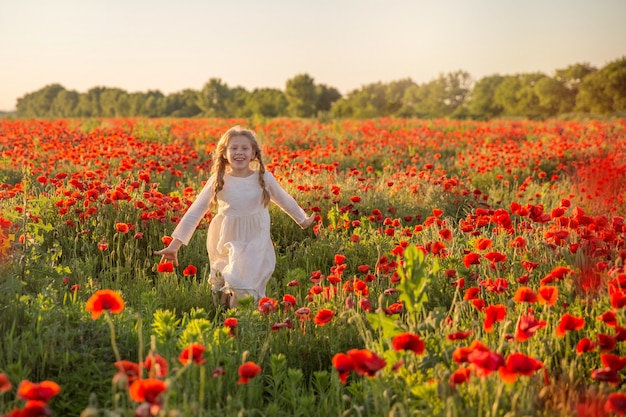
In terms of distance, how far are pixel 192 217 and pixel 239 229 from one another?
0.37 metres

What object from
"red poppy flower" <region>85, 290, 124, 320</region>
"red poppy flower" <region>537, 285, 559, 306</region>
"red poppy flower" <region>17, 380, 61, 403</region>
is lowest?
"red poppy flower" <region>17, 380, 61, 403</region>

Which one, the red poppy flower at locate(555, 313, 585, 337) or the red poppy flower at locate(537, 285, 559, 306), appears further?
the red poppy flower at locate(537, 285, 559, 306)

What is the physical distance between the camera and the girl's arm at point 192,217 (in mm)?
4133

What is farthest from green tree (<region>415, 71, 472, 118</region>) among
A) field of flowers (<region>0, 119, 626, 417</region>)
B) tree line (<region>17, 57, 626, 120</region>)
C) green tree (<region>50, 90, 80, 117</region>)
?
field of flowers (<region>0, 119, 626, 417</region>)

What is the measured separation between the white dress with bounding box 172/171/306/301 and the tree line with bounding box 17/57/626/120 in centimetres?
3962

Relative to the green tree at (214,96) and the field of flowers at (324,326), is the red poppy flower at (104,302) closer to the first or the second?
the field of flowers at (324,326)

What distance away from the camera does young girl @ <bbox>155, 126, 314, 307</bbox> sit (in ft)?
13.6

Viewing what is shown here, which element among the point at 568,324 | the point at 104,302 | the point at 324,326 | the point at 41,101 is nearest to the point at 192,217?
the point at 324,326

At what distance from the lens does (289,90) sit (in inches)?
2270

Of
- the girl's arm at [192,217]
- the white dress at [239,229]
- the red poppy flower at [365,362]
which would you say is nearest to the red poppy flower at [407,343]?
the red poppy flower at [365,362]

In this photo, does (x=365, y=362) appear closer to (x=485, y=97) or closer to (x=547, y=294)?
(x=547, y=294)

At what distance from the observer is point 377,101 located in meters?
90.0

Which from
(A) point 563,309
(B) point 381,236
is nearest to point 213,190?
(B) point 381,236

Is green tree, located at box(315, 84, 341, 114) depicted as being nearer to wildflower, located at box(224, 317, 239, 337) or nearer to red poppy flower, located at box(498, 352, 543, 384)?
wildflower, located at box(224, 317, 239, 337)
